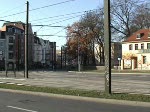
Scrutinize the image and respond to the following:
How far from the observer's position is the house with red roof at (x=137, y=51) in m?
89.8

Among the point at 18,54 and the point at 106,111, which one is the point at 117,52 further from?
the point at 106,111

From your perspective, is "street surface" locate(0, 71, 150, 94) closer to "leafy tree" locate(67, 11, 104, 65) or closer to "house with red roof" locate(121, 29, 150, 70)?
"house with red roof" locate(121, 29, 150, 70)

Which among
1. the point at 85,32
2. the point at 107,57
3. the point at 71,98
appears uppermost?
the point at 85,32

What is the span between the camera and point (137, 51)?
93562 millimetres

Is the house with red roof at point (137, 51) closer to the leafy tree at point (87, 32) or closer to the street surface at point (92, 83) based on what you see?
Result: the leafy tree at point (87, 32)

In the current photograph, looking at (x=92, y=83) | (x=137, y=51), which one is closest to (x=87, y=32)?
(x=137, y=51)

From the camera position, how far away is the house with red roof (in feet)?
294

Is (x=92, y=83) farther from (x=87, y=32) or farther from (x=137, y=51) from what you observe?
(x=87, y=32)

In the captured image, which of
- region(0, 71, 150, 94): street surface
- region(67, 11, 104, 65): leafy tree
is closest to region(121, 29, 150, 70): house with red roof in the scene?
region(67, 11, 104, 65): leafy tree

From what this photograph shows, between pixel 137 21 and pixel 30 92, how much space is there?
264 feet

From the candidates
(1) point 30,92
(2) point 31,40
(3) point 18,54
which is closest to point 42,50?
(2) point 31,40

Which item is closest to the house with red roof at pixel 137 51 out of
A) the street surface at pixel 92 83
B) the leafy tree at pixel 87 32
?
the leafy tree at pixel 87 32

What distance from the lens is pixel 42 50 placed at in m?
181

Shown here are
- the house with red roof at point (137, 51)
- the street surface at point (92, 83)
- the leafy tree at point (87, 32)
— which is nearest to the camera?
the street surface at point (92, 83)
